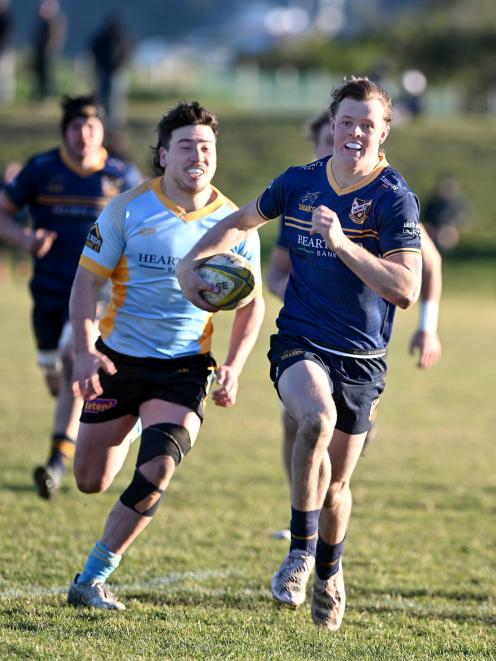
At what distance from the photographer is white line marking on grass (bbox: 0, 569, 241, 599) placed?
5.49m

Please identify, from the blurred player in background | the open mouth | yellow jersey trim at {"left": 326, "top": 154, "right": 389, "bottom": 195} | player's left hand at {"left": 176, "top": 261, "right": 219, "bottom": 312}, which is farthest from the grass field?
the open mouth

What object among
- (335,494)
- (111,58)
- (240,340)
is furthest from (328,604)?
(111,58)

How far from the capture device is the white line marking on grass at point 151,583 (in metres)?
5.49

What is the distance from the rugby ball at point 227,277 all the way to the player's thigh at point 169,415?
537mm

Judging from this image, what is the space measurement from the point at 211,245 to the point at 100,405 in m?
0.96

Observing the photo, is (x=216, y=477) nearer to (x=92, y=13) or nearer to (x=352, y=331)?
(x=352, y=331)

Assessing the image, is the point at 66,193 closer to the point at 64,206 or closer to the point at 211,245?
the point at 64,206

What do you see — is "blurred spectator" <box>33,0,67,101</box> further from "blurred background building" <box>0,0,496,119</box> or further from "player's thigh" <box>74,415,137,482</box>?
"player's thigh" <box>74,415,137,482</box>

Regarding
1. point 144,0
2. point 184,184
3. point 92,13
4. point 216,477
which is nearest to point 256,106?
point 216,477

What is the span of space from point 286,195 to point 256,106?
3458 cm

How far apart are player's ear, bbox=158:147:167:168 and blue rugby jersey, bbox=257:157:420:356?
653 millimetres

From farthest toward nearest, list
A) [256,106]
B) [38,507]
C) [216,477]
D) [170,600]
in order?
[256,106] < [216,477] < [38,507] < [170,600]

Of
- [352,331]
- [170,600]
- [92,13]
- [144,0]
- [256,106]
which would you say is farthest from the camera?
[144,0]

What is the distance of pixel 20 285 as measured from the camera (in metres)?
23.2
